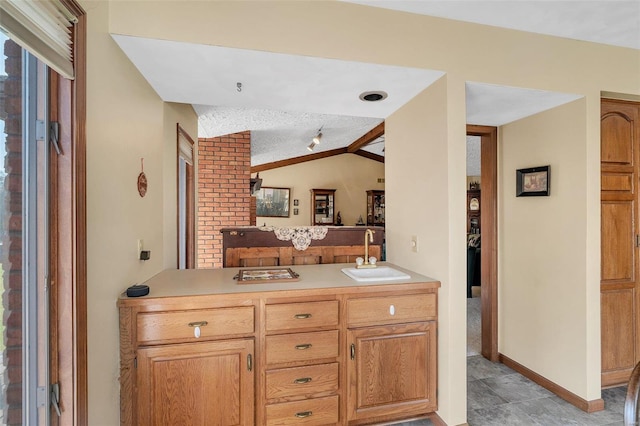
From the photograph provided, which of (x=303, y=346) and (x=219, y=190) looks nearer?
(x=303, y=346)

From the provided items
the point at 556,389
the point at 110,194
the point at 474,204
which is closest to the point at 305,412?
the point at 110,194

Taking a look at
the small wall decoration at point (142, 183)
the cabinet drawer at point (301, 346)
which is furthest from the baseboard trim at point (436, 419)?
the small wall decoration at point (142, 183)

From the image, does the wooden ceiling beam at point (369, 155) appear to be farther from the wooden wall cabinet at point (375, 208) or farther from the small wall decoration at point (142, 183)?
the small wall decoration at point (142, 183)

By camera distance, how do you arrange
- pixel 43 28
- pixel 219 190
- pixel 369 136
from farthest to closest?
pixel 369 136 → pixel 219 190 → pixel 43 28

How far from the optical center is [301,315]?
1.82 m

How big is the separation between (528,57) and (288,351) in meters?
2.44

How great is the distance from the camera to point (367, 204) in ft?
31.1

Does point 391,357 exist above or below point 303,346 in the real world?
below

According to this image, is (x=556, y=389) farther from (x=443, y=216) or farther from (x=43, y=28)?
(x=43, y=28)

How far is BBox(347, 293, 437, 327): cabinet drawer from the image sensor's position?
1.89m

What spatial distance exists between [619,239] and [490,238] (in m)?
0.89

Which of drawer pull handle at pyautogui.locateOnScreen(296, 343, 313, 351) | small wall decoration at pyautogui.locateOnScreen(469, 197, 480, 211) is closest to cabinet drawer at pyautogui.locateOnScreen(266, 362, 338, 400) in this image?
drawer pull handle at pyautogui.locateOnScreen(296, 343, 313, 351)

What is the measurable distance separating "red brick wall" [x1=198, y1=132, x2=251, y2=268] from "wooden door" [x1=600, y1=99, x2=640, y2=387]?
12.4ft

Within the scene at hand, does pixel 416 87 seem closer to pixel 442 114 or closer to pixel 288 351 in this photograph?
pixel 442 114
